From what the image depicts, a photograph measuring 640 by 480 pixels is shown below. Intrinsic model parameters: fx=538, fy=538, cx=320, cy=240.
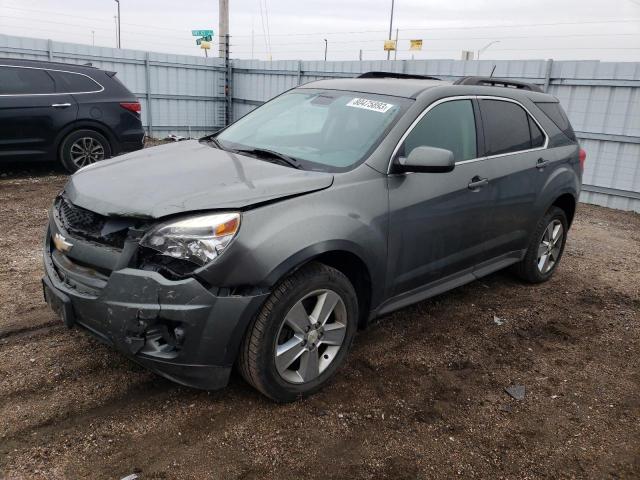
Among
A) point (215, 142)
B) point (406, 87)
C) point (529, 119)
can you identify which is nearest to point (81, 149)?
point (215, 142)

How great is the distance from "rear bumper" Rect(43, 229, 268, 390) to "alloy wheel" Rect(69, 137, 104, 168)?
Result: 6.44 metres

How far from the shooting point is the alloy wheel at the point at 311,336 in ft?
9.33

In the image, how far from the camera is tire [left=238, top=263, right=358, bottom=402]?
8.87 ft

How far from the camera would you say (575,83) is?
31.0 ft

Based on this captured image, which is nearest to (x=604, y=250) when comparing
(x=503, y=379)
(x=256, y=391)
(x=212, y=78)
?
(x=503, y=379)

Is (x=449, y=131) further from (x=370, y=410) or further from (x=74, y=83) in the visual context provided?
(x=74, y=83)

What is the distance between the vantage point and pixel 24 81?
7938 millimetres

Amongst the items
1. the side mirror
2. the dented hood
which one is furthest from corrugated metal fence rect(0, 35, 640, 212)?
the dented hood

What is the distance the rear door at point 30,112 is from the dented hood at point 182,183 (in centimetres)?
530

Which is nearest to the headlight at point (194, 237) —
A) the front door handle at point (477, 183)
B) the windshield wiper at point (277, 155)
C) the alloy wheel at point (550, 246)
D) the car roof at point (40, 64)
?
the windshield wiper at point (277, 155)

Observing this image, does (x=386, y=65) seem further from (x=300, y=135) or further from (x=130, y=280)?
(x=130, y=280)

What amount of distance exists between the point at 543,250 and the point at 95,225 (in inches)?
157

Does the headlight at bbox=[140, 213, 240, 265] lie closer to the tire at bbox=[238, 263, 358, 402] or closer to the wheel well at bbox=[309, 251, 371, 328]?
the tire at bbox=[238, 263, 358, 402]

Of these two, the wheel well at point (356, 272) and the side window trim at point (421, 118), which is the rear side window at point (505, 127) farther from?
the wheel well at point (356, 272)
